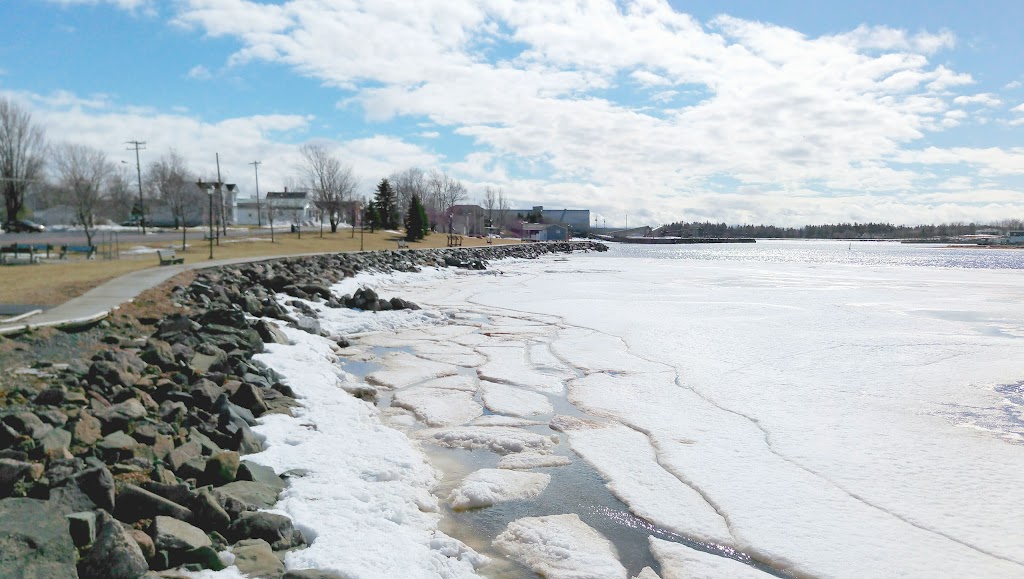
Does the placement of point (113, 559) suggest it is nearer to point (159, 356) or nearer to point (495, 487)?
point (495, 487)

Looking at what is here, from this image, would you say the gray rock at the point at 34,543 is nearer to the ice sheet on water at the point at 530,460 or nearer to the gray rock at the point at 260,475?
the gray rock at the point at 260,475

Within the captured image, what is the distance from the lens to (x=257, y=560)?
3.68 meters

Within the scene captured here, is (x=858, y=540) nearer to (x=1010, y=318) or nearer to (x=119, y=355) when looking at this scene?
(x=119, y=355)

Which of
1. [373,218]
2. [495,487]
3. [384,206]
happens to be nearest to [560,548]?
[495,487]

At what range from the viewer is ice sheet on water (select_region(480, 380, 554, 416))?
766cm

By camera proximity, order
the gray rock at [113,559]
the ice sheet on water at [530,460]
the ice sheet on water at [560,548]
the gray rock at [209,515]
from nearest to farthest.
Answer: the gray rock at [113,559] < the gray rock at [209,515] < the ice sheet on water at [560,548] < the ice sheet on water at [530,460]

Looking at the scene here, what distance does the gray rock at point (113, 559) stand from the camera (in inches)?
125

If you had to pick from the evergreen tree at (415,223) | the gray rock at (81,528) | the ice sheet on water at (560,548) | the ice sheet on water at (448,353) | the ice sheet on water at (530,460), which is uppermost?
the evergreen tree at (415,223)

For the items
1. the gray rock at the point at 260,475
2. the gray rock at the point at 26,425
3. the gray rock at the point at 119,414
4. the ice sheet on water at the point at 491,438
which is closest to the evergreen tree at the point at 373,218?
the ice sheet on water at the point at 491,438

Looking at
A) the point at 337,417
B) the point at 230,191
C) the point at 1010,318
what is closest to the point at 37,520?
the point at 337,417

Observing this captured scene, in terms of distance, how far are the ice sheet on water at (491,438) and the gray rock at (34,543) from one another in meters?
3.56

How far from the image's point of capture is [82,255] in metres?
26.4

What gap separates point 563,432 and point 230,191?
271ft

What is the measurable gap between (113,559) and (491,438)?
12.5ft
